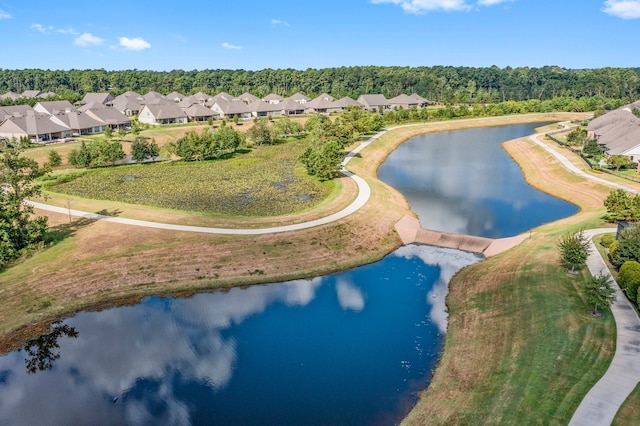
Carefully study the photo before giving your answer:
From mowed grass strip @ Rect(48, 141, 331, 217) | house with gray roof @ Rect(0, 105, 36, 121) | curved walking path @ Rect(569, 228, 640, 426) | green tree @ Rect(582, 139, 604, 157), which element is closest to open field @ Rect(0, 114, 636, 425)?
curved walking path @ Rect(569, 228, 640, 426)

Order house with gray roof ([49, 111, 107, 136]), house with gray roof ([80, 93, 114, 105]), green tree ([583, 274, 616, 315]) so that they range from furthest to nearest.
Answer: house with gray roof ([80, 93, 114, 105])
house with gray roof ([49, 111, 107, 136])
green tree ([583, 274, 616, 315])

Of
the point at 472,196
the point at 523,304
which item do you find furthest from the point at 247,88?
the point at 523,304

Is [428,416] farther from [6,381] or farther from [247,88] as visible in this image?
[247,88]

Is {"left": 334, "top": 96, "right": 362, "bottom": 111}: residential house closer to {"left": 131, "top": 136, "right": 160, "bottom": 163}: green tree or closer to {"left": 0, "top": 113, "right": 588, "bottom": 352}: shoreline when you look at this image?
{"left": 131, "top": 136, "right": 160, "bottom": 163}: green tree

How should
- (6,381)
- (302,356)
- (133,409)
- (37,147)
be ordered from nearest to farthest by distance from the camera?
(133,409)
(6,381)
(302,356)
(37,147)

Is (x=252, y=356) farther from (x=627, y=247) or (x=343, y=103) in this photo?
(x=343, y=103)

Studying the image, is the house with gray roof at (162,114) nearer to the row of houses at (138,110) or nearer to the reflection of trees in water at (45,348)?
the row of houses at (138,110)

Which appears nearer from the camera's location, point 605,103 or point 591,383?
point 591,383

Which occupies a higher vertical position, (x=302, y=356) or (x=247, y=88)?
(x=247, y=88)
